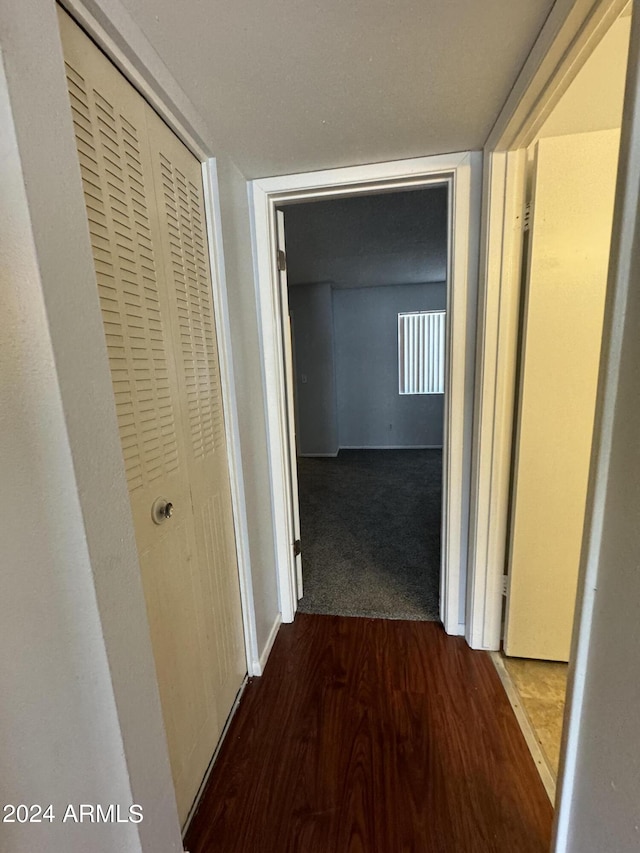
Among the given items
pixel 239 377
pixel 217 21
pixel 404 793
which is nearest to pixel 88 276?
pixel 217 21

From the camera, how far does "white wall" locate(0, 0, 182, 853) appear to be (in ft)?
1.77

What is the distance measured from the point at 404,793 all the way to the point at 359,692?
366mm

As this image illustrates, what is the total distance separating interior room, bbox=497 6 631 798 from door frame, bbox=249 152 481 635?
0.69 feet

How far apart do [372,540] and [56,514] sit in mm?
2320

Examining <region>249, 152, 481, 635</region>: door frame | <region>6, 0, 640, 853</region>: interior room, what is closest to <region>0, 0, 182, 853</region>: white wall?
<region>6, 0, 640, 853</region>: interior room

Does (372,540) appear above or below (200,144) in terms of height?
below

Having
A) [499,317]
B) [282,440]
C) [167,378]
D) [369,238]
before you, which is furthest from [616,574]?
[369,238]

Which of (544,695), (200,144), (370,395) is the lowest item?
(544,695)

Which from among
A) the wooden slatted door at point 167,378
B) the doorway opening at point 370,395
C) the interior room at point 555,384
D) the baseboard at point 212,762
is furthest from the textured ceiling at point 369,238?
the baseboard at point 212,762

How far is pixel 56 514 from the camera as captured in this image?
0.60 m

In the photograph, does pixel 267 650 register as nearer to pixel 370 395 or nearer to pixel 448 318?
pixel 448 318

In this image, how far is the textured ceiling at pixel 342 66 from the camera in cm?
80

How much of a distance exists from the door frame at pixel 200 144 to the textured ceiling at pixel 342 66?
4 cm

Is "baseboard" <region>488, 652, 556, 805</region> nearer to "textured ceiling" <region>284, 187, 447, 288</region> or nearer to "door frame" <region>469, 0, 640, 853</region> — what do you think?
"door frame" <region>469, 0, 640, 853</region>
